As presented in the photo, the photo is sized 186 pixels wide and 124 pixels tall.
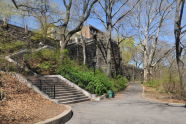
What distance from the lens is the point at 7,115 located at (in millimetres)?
7891

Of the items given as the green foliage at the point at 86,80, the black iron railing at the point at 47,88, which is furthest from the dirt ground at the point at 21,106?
the green foliage at the point at 86,80

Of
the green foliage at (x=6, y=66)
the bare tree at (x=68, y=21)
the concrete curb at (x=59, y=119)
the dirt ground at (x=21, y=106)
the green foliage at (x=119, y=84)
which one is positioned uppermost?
the bare tree at (x=68, y=21)

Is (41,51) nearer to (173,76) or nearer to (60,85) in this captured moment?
(60,85)

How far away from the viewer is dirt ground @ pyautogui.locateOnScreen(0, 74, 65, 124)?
769cm

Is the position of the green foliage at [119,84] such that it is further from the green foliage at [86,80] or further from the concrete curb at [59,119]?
the concrete curb at [59,119]

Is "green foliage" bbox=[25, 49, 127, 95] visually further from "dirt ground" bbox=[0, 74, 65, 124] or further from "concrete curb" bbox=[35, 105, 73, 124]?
"concrete curb" bbox=[35, 105, 73, 124]

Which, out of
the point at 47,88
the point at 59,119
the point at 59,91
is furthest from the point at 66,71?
the point at 59,119

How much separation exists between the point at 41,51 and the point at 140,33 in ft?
60.0

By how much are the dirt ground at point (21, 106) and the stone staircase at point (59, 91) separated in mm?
1622

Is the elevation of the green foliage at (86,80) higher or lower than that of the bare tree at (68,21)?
lower

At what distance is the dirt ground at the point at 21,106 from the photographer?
25.2 feet

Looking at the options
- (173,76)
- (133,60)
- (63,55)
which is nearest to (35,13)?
(63,55)

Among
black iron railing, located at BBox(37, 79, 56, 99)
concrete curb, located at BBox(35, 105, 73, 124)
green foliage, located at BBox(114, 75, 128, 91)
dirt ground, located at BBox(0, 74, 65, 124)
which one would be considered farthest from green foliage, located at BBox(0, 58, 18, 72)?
green foliage, located at BBox(114, 75, 128, 91)

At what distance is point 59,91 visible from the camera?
52.0 ft
